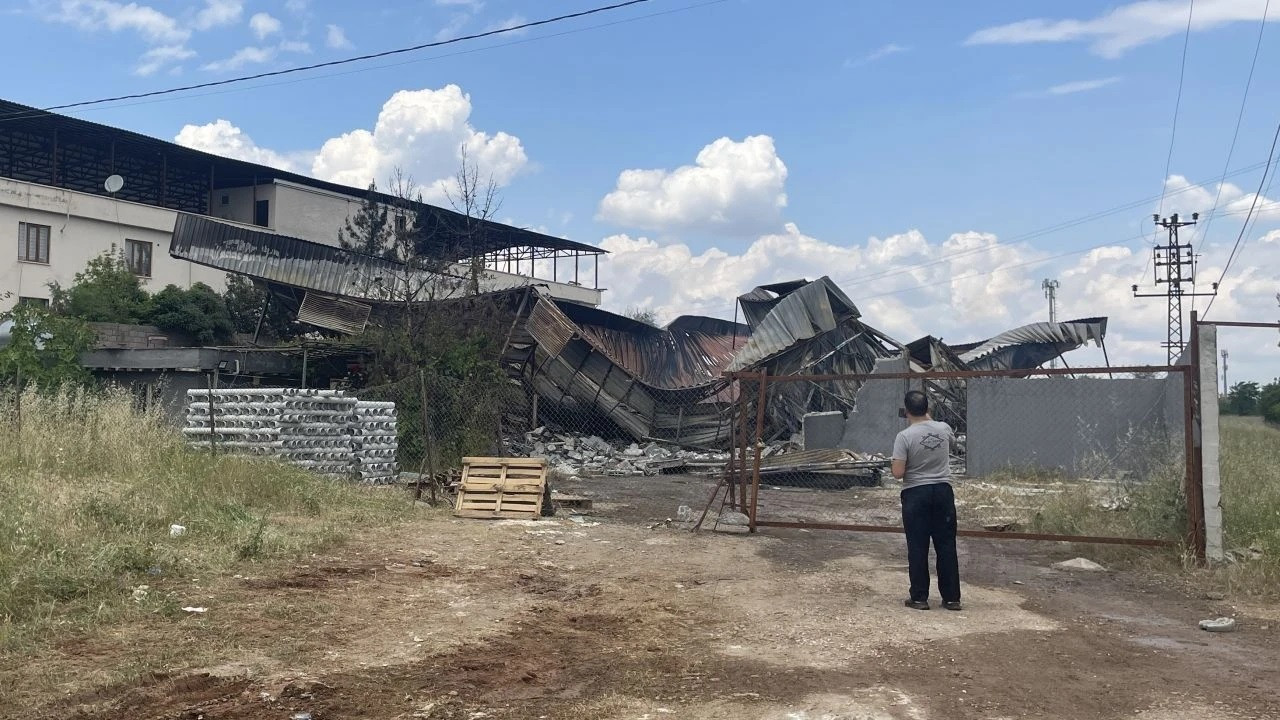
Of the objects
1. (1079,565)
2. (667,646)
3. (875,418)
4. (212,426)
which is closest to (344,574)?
(667,646)

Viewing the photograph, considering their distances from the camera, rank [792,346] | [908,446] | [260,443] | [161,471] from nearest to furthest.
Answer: [908,446]
[161,471]
[260,443]
[792,346]

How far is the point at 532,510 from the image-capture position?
11.4 metres

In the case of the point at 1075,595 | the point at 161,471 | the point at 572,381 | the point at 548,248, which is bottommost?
the point at 1075,595

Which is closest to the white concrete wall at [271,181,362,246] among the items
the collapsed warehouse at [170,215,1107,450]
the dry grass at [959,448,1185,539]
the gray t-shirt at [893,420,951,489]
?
the collapsed warehouse at [170,215,1107,450]

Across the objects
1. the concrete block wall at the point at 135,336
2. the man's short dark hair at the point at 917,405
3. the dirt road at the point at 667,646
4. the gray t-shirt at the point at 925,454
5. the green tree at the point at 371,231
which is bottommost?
the dirt road at the point at 667,646

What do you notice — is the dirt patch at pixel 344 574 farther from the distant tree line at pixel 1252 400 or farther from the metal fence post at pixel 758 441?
the distant tree line at pixel 1252 400

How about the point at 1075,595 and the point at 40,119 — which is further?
the point at 40,119

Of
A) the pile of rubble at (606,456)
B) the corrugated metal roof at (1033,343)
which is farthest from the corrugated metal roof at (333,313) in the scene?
the corrugated metal roof at (1033,343)

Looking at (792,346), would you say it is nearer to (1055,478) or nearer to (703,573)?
(1055,478)

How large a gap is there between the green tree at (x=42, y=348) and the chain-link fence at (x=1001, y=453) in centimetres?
1240

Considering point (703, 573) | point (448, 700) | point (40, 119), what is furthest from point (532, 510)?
point (40, 119)

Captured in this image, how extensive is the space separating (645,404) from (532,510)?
39.8ft

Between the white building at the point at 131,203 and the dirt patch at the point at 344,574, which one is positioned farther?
the white building at the point at 131,203

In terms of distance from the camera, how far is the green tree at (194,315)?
2845 centimetres
